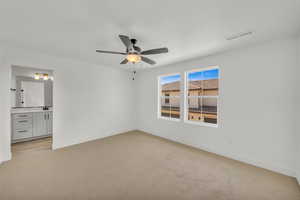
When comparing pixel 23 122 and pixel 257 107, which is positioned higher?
pixel 257 107

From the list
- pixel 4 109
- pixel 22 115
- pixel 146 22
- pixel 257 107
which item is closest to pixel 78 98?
pixel 4 109

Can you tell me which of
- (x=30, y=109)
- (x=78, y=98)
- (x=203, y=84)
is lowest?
(x=30, y=109)

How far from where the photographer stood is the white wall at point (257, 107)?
220 cm

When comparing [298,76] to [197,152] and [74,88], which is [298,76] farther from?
[74,88]

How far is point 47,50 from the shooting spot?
290 cm

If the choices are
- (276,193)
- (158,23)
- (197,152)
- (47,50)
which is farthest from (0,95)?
(276,193)

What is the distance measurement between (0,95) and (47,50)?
1.37 metres

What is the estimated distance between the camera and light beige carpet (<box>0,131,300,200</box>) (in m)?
1.75

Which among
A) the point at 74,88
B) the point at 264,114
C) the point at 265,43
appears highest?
the point at 265,43

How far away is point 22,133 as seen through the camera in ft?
12.1

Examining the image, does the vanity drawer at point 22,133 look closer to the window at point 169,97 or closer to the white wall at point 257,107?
the window at point 169,97

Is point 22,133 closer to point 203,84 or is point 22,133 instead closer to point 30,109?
point 30,109

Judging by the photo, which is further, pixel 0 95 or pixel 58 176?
pixel 0 95

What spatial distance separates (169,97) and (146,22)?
112 inches
